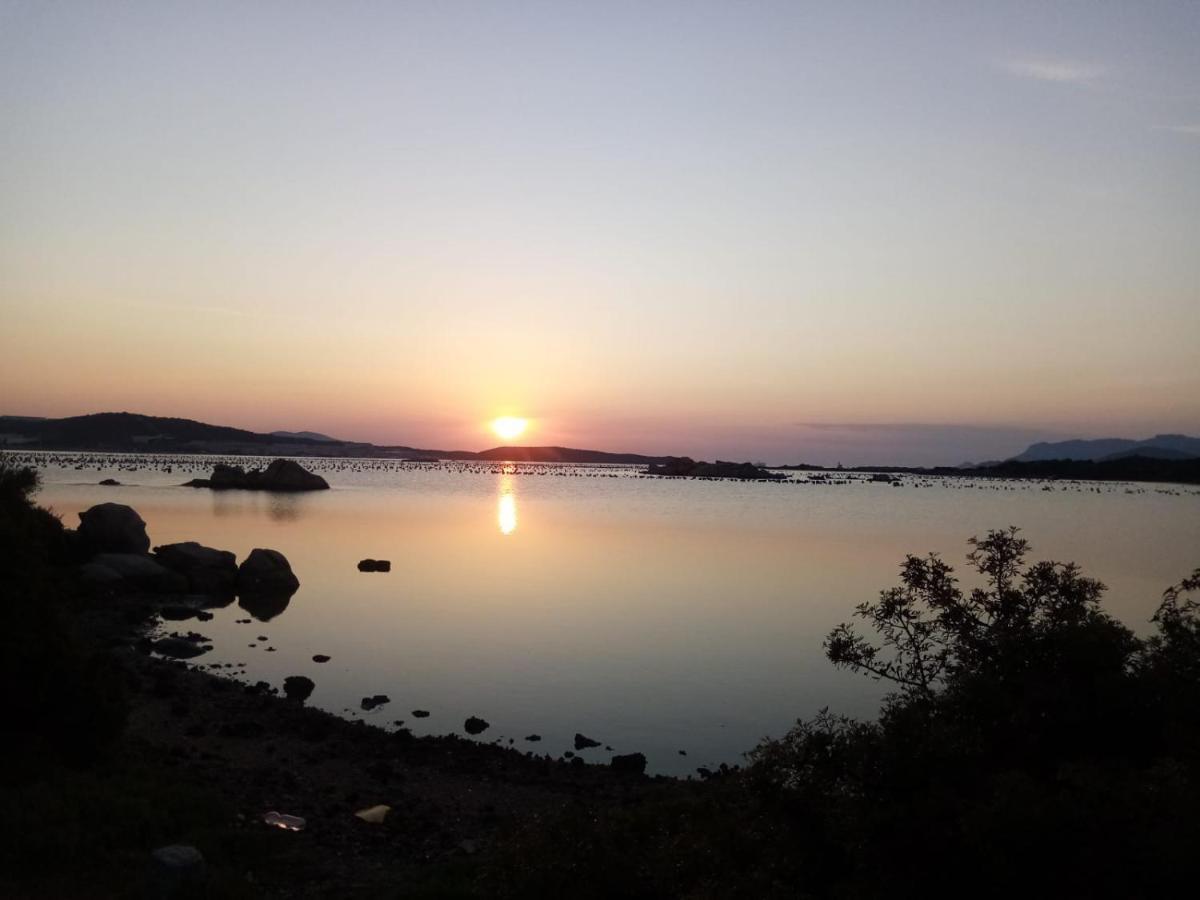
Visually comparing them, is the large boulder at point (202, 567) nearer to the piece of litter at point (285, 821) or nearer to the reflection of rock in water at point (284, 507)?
the piece of litter at point (285, 821)

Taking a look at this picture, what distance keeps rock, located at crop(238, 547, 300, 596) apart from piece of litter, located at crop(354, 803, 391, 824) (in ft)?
72.0

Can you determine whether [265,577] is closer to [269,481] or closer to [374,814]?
[374,814]

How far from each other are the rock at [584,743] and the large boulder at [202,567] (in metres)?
20.9

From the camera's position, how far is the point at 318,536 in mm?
53312

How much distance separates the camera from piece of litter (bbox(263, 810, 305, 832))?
11.1m

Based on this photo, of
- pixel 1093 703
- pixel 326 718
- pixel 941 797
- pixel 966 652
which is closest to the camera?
pixel 941 797

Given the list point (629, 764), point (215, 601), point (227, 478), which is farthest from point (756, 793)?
point (227, 478)

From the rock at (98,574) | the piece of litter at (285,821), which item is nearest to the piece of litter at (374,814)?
the piece of litter at (285,821)

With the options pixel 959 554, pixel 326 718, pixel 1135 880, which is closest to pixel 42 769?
pixel 326 718

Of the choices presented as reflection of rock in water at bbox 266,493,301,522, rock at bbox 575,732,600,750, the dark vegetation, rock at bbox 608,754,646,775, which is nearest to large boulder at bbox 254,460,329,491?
reflection of rock in water at bbox 266,493,301,522

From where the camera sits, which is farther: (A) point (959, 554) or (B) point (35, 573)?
(A) point (959, 554)

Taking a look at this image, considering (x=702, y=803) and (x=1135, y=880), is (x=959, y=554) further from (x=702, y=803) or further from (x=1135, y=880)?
(x=1135, y=880)

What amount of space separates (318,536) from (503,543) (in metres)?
11.5

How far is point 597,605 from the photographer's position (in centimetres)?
3134
